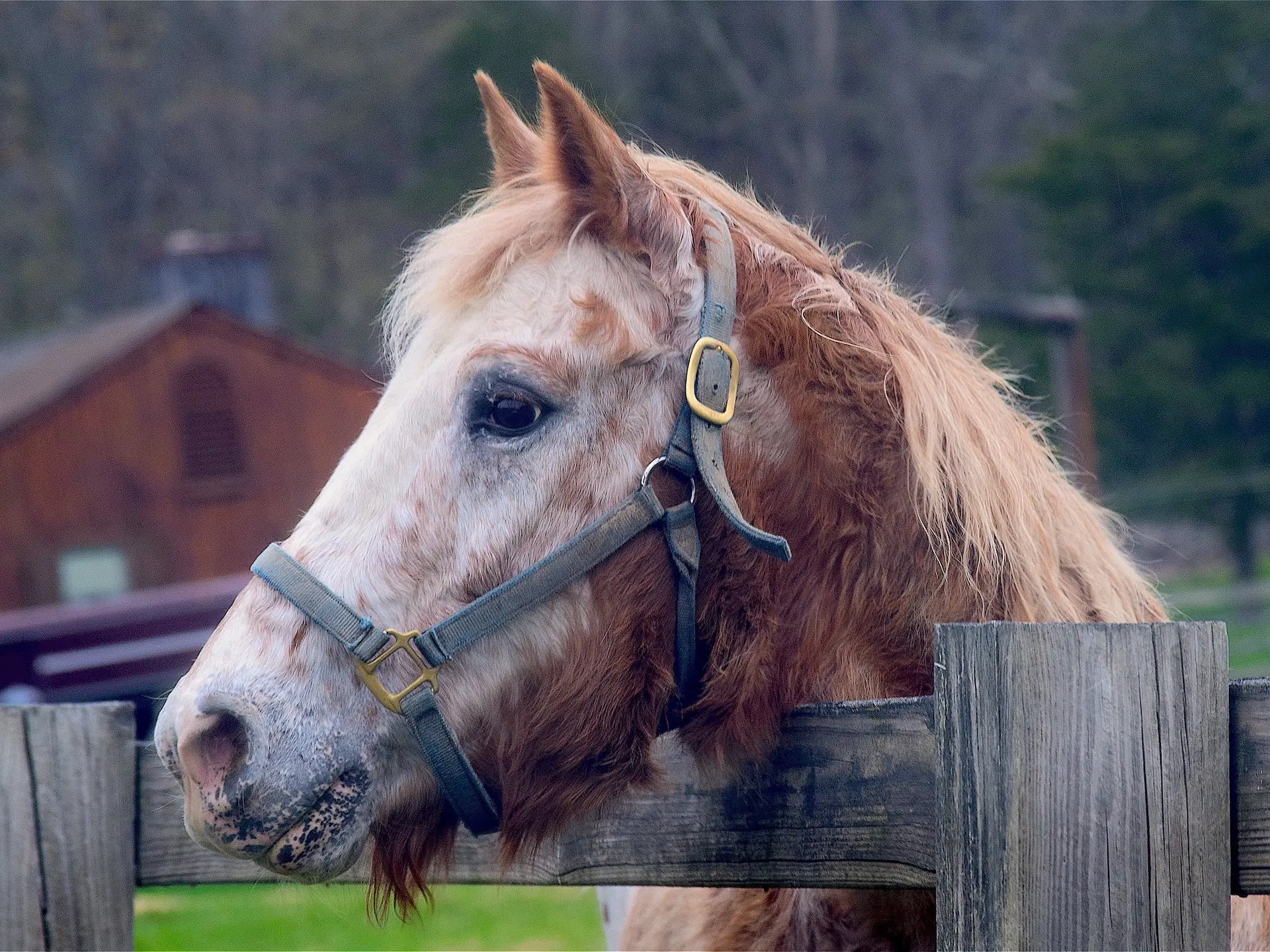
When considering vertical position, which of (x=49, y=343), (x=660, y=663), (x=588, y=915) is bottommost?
(x=588, y=915)

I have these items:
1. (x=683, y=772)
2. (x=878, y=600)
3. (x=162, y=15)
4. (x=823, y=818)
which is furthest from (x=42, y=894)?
(x=162, y=15)

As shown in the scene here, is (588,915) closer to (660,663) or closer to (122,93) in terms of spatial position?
(660,663)

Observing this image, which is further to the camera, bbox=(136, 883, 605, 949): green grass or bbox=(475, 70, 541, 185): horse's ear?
bbox=(136, 883, 605, 949): green grass

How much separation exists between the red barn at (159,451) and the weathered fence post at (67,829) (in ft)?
50.6

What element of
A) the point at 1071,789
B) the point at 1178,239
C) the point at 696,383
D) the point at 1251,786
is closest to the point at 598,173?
the point at 696,383

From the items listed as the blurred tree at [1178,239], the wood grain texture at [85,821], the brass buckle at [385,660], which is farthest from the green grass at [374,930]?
the blurred tree at [1178,239]

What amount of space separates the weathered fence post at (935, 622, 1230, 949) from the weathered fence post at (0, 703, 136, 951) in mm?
1333

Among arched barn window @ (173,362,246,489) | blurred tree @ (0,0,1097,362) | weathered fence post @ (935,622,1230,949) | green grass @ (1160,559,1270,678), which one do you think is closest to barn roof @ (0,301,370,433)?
arched barn window @ (173,362,246,489)

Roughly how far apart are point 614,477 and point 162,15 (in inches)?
1237

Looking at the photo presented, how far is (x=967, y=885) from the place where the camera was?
4.55ft

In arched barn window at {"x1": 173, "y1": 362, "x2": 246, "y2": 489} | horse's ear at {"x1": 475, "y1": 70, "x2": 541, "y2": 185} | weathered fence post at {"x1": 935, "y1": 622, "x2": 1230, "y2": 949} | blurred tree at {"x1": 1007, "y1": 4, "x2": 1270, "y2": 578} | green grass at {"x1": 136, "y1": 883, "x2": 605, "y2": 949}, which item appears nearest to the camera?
weathered fence post at {"x1": 935, "y1": 622, "x2": 1230, "y2": 949}

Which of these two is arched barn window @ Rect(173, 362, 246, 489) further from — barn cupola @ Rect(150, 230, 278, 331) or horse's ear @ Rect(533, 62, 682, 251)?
horse's ear @ Rect(533, 62, 682, 251)

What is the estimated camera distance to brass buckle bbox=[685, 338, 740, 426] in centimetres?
179

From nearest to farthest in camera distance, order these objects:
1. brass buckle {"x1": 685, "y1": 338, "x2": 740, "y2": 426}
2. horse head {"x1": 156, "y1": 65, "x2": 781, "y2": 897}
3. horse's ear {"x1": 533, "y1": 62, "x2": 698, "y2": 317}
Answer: horse head {"x1": 156, "y1": 65, "x2": 781, "y2": 897} < brass buckle {"x1": 685, "y1": 338, "x2": 740, "y2": 426} < horse's ear {"x1": 533, "y1": 62, "x2": 698, "y2": 317}
